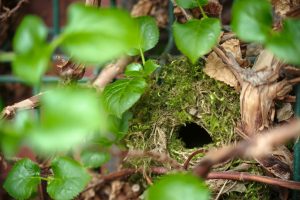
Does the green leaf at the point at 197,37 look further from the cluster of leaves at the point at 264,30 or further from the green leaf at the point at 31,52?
the green leaf at the point at 31,52

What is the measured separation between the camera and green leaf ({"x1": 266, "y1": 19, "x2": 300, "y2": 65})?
48 cm

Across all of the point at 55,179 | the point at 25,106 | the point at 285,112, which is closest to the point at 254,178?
the point at 285,112

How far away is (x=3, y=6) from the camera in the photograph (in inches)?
46.0

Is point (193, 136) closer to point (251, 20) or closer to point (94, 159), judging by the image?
point (94, 159)

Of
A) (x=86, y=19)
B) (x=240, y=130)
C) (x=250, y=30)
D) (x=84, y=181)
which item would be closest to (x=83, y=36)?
(x=86, y=19)

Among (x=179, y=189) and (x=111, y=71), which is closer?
(x=179, y=189)

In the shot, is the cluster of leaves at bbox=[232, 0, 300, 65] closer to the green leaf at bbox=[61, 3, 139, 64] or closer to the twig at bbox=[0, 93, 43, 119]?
the green leaf at bbox=[61, 3, 139, 64]

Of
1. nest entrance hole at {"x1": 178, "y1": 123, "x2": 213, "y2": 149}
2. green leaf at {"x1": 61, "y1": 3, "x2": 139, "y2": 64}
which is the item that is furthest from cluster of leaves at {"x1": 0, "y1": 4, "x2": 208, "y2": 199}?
nest entrance hole at {"x1": 178, "y1": 123, "x2": 213, "y2": 149}

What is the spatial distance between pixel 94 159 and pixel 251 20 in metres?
0.48

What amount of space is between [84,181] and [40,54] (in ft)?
1.31

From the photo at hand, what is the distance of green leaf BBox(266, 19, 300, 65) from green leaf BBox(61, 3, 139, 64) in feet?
0.57

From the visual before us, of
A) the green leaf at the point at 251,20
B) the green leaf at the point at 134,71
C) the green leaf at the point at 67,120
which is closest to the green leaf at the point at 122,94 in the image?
the green leaf at the point at 134,71

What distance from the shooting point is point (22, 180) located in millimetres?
868

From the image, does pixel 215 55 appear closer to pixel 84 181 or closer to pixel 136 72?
pixel 136 72
